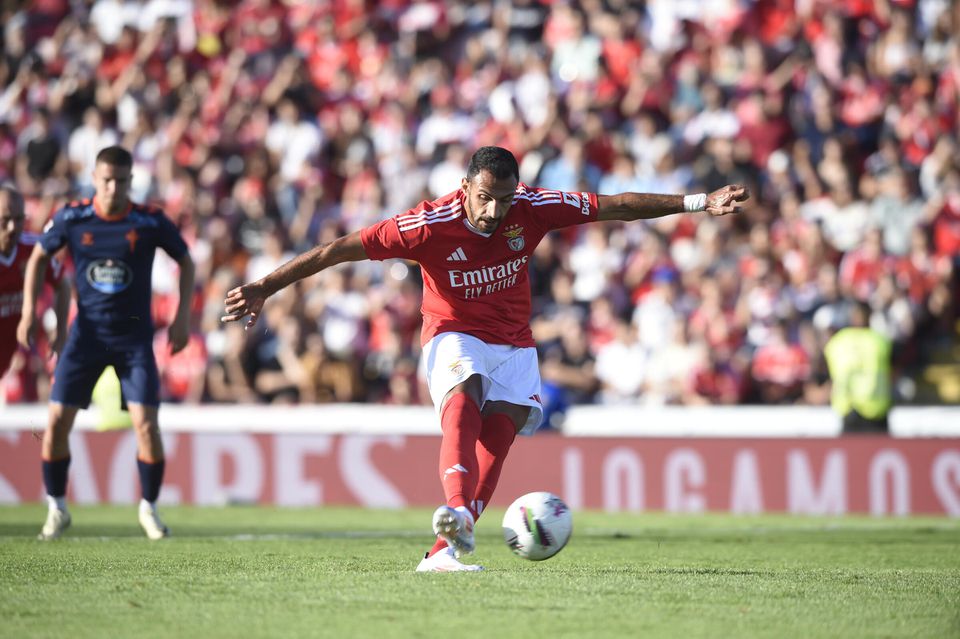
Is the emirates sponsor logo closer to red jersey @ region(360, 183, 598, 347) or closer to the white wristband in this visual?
red jersey @ region(360, 183, 598, 347)

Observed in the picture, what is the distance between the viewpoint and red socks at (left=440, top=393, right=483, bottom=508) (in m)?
7.53

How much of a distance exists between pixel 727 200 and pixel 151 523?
5.21m

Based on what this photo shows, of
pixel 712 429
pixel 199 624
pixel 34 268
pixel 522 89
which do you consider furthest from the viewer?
pixel 522 89

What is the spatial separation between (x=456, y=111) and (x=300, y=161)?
2474 millimetres

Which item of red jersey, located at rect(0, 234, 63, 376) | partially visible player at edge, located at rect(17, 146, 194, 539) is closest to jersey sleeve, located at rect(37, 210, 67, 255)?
partially visible player at edge, located at rect(17, 146, 194, 539)

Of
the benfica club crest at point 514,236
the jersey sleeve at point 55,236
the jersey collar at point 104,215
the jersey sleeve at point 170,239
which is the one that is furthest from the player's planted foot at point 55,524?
the benfica club crest at point 514,236

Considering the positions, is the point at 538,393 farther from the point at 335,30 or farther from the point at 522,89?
the point at 335,30

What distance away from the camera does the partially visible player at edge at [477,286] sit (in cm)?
761

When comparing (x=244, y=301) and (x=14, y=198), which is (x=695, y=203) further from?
(x=14, y=198)

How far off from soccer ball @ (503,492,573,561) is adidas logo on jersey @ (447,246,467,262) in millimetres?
1413

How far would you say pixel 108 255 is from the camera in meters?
10.3

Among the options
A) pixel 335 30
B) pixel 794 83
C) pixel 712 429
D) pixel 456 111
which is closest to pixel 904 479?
pixel 712 429

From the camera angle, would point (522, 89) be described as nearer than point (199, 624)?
No

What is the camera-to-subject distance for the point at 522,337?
8.34 m
